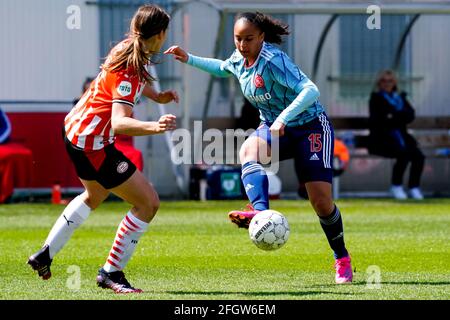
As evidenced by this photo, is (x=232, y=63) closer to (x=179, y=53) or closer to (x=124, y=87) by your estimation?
(x=179, y=53)

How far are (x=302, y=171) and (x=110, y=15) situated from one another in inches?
499

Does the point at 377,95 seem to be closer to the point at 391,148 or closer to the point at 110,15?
the point at 391,148

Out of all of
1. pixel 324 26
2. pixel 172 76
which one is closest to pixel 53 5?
pixel 172 76

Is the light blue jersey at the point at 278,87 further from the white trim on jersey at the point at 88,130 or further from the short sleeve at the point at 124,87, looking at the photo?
the white trim on jersey at the point at 88,130

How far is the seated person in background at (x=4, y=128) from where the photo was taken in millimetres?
19625

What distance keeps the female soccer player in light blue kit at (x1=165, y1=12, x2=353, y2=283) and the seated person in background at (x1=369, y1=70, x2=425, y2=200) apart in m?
11.4

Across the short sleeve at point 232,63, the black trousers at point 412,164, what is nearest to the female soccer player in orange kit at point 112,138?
the short sleeve at point 232,63

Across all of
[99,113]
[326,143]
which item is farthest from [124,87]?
[326,143]

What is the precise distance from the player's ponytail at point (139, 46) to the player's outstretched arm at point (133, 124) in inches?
12.1

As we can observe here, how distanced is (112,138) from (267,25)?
163 cm

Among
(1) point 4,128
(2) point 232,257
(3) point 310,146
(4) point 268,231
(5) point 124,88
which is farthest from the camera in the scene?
(1) point 4,128

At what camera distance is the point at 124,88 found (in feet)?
27.6

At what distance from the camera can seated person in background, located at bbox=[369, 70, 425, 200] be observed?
20.8 metres

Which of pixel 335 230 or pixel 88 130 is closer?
pixel 88 130
